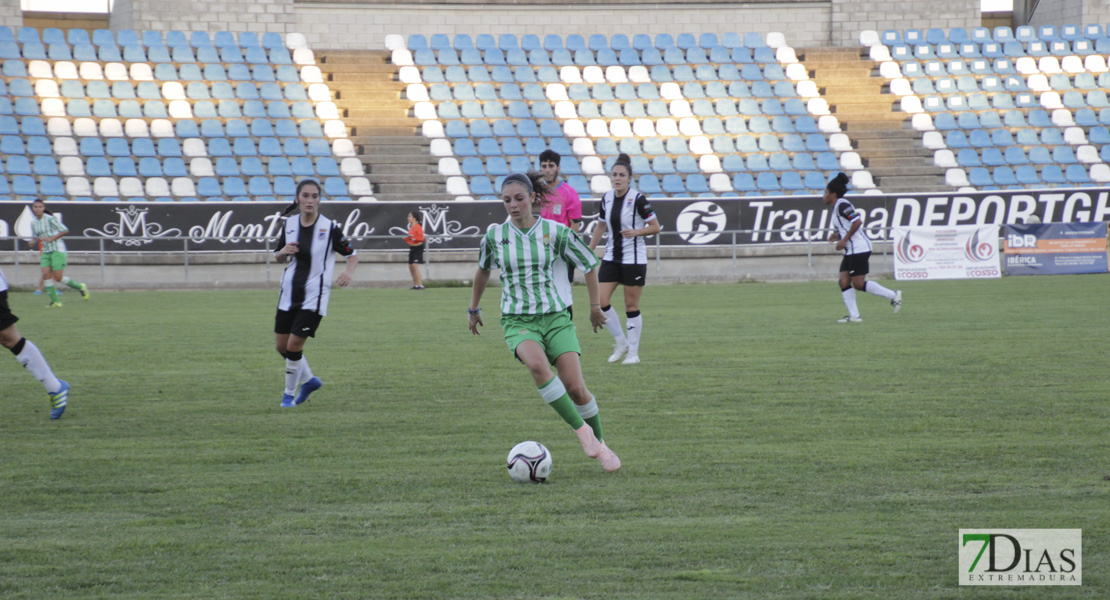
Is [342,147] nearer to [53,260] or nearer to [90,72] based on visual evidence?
[90,72]

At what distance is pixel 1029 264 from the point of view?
26438 mm

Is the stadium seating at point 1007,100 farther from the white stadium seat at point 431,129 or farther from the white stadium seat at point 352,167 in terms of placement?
the white stadium seat at point 352,167

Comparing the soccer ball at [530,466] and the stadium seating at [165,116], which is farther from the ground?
the stadium seating at [165,116]

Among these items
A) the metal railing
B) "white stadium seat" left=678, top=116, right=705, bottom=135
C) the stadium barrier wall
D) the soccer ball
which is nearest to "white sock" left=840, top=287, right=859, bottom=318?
the soccer ball

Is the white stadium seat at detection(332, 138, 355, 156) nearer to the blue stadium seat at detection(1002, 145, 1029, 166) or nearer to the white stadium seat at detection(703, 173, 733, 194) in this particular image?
the white stadium seat at detection(703, 173, 733, 194)

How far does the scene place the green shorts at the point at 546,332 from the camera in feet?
20.6

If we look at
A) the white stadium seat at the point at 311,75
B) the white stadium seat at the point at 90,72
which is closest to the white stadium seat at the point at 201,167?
the white stadium seat at the point at 90,72

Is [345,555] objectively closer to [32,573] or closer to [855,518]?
[32,573]

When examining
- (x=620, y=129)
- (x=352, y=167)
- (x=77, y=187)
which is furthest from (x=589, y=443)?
(x=620, y=129)

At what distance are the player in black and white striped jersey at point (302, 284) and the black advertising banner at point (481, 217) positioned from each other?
55.5ft

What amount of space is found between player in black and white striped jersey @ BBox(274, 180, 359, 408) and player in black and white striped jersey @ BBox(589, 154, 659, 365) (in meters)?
3.16

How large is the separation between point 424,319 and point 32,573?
1232cm

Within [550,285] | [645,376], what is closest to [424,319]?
[645,376]

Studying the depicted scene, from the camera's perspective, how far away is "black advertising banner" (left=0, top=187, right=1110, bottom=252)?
82.2 feet
